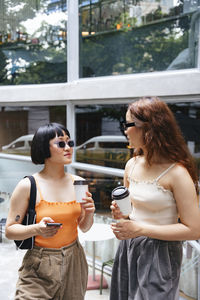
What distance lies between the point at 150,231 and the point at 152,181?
261 mm

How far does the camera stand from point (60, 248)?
1941 mm

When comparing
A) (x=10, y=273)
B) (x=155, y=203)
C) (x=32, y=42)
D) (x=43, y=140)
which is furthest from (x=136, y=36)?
(x=10, y=273)

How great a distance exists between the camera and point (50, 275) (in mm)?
1892

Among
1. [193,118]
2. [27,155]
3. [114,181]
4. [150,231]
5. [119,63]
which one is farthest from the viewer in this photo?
[27,155]

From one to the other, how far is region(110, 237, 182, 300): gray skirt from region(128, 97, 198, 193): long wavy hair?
43cm

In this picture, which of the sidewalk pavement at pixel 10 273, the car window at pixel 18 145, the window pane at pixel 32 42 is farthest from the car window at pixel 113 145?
the sidewalk pavement at pixel 10 273

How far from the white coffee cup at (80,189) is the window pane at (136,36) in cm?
206

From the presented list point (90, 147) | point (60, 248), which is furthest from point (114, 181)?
point (60, 248)

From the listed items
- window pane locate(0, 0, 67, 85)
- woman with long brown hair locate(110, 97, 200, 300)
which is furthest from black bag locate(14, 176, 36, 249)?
window pane locate(0, 0, 67, 85)

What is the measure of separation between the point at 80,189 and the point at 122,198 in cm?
29

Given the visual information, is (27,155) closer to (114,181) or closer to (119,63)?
(114,181)

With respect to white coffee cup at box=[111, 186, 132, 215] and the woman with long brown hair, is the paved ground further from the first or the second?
white coffee cup at box=[111, 186, 132, 215]

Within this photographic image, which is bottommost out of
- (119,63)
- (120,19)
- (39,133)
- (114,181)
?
(114,181)

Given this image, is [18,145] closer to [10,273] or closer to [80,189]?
[10,273]
